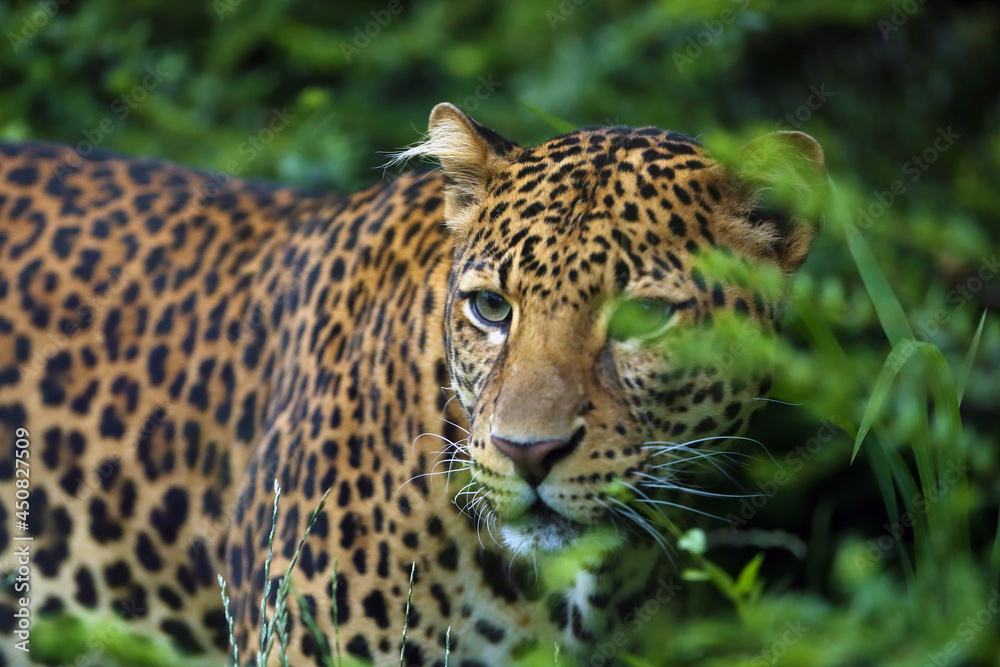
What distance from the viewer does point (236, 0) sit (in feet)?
21.5

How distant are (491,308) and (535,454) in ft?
1.85

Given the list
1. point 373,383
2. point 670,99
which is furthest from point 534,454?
point 670,99

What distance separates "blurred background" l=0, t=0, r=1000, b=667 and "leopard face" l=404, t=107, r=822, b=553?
0.58 m

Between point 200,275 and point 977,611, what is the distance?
3.11 meters

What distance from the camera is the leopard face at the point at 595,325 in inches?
109

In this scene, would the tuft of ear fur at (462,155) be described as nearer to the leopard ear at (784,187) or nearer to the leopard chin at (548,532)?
the leopard ear at (784,187)

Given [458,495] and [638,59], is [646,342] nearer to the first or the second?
[458,495]

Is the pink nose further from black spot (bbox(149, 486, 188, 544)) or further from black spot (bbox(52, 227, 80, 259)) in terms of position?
black spot (bbox(52, 227, 80, 259))

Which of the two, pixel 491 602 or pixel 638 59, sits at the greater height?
pixel 638 59

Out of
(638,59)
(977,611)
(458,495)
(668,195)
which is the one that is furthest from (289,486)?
(638,59)

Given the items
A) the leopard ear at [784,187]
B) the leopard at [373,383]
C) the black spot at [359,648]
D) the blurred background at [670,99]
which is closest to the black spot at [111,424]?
the leopard at [373,383]

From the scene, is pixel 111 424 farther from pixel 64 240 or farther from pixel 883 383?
pixel 883 383

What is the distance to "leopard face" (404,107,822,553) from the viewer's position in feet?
9.08

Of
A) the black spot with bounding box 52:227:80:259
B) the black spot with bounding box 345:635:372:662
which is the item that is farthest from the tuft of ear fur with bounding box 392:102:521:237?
the black spot with bounding box 52:227:80:259
